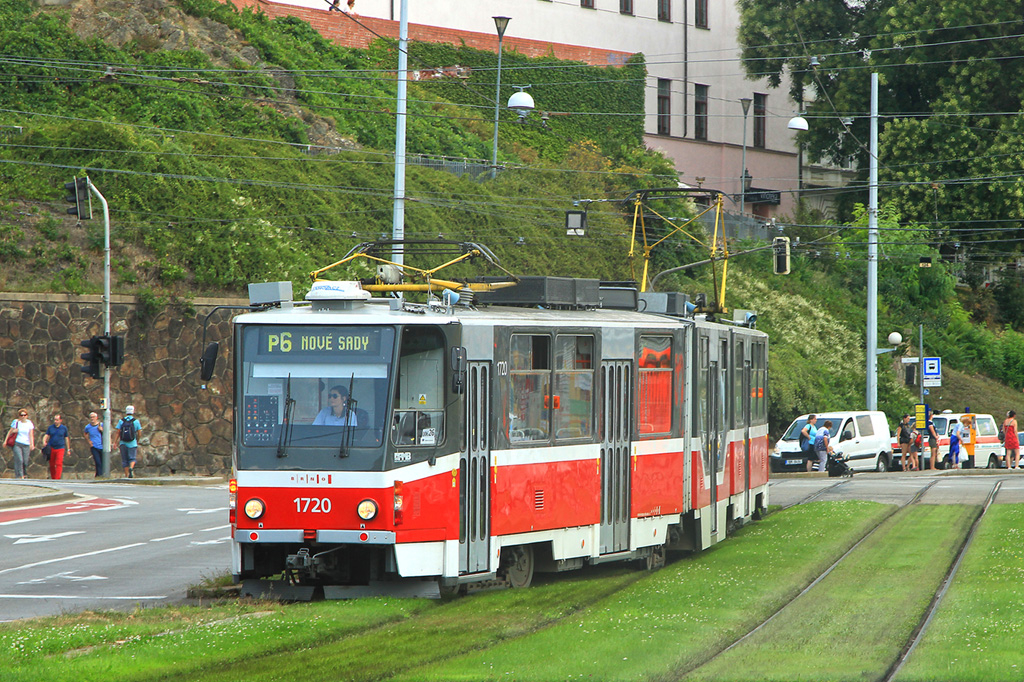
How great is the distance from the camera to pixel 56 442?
31.1 metres

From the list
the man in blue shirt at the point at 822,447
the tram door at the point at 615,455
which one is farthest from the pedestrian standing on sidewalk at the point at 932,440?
the tram door at the point at 615,455

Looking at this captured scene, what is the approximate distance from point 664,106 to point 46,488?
137ft

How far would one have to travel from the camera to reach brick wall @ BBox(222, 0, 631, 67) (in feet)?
166

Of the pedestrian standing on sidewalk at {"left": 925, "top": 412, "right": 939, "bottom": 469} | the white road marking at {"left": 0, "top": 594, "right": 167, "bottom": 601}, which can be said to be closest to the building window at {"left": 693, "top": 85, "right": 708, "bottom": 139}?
the pedestrian standing on sidewalk at {"left": 925, "top": 412, "right": 939, "bottom": 469}

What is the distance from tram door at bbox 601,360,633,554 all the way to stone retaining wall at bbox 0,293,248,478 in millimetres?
20297

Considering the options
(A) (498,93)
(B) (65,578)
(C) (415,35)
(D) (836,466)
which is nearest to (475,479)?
(B) (65,578)

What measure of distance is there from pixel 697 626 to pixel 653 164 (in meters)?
43.9

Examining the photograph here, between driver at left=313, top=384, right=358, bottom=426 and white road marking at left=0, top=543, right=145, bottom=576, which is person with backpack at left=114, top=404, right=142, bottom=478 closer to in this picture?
white road marking at left=0, top=543, right=145, bottom=576

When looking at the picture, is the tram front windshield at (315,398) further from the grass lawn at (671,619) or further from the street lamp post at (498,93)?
the street lamp post at (498,93)

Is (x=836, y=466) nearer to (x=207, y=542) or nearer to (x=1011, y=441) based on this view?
(x=1011, y=441)

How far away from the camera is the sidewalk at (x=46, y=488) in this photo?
81.4ft

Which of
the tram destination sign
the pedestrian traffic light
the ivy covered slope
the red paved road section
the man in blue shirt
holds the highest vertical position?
the ivy covered slope

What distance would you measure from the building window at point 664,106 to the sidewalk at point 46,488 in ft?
116

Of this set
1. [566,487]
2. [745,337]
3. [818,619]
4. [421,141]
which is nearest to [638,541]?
[566,487]
